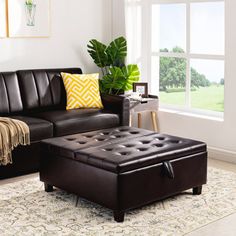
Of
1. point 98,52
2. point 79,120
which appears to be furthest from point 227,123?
point 98,52

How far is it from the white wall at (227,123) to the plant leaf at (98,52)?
3.91ft

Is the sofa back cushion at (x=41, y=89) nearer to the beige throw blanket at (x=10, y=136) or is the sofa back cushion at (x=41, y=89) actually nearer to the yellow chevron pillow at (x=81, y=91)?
the yellow chevron pillow at (x=81, y=91)

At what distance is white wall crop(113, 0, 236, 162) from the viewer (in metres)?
5.32

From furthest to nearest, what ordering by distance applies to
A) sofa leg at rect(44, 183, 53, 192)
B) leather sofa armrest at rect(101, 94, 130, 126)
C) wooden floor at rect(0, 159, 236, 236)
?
leather sofa armrest at rect(101, 94, 130, 126) < sofa leg at rect(44, 183, 53, 192) < wooden floor at rect(0, 159, 236, 236)

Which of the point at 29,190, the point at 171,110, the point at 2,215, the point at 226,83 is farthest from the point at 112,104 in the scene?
the point at 2,215

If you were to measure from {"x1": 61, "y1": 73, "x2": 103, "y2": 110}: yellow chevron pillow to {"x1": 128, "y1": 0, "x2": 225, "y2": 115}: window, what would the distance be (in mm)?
924

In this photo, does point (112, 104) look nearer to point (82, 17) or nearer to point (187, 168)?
point (82, 17)

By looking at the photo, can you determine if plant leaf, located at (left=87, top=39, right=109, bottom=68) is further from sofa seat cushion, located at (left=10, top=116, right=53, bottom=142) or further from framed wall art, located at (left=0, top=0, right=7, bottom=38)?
sofa seat cushion, located at (left=10, top=116, right=53, bottom=142)

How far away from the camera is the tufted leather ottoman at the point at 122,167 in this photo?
12.4 ft

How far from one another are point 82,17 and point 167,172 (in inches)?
120

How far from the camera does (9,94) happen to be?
5492mm

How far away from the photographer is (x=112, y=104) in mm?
5754

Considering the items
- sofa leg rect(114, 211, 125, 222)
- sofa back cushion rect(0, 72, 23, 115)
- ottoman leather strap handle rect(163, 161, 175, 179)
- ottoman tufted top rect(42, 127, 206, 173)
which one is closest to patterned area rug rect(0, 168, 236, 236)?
sofa leg rect(114, 211, 125, 222)

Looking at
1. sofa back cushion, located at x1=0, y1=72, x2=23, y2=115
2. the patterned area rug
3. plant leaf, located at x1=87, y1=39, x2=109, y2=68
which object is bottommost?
the patterned area rug
